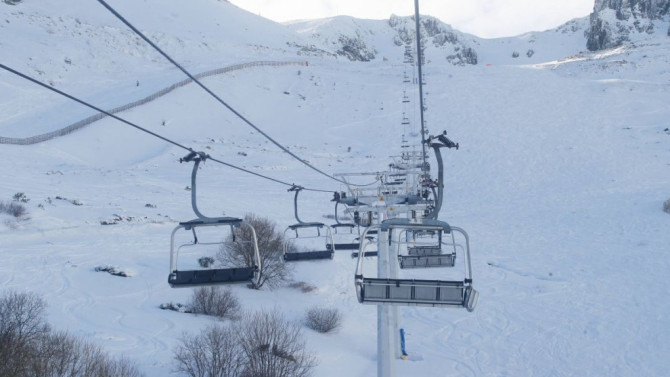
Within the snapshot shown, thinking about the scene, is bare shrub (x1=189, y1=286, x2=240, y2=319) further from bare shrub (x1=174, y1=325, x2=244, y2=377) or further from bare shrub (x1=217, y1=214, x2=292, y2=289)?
bare shrub (x1=174, y1=325, x2=244, y2=377)

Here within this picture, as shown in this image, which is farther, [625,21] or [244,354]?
[625,21]

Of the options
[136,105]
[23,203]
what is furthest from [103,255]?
[136,105]

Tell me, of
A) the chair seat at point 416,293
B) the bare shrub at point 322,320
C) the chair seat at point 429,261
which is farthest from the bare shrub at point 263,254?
the chair seat at point 416,293

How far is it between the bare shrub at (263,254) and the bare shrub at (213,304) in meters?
2.52

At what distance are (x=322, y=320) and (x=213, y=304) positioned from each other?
3359 mm

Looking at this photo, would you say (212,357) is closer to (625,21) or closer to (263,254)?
(263,254)

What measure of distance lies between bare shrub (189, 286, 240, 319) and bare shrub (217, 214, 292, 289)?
2.52 meters

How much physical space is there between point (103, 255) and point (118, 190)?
10.7 m

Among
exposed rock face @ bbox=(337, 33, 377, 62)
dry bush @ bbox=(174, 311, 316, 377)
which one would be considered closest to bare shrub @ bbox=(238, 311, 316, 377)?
dry bush @ bbox=(174, 311, 316, 377)

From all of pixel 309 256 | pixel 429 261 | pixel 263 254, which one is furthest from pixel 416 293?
pixel 263 254

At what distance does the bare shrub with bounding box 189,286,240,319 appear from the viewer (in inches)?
658

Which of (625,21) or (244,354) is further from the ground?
(625,21)

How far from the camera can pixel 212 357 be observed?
12.2 metres

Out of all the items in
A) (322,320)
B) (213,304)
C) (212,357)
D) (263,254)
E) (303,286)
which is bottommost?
(303,286)
